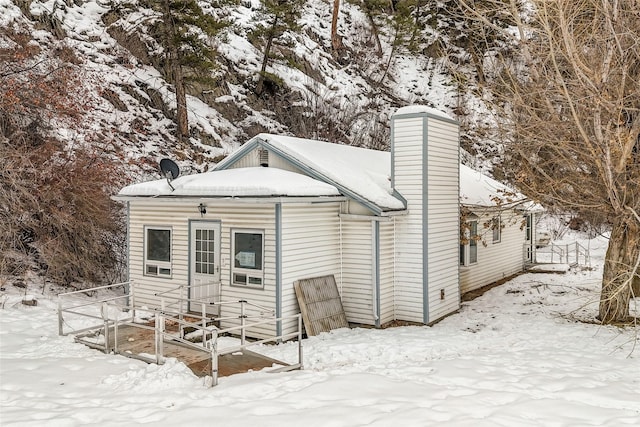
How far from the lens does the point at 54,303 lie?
1257 centimetres

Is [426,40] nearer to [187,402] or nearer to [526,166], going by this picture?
[526,166]

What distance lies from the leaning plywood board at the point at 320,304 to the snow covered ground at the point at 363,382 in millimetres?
332

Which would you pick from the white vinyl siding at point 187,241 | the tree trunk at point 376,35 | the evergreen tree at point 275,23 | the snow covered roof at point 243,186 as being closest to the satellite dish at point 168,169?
the snow covered roof at point 243,186

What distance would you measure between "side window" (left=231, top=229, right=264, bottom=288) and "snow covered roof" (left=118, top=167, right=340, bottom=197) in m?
1.00

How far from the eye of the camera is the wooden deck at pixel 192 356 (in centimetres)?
830

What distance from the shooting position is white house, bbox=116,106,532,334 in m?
10.9

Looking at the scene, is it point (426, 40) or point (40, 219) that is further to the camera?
point (426, 40)

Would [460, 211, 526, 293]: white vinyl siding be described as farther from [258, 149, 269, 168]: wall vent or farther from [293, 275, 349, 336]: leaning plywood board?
[258, 149, 269, 168]: wall vent

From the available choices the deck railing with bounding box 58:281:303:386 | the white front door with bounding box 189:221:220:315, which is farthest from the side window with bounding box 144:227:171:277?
the white front door with bounding box 189:221:220:315

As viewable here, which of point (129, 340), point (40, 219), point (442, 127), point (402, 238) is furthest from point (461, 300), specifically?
point (40, 219)

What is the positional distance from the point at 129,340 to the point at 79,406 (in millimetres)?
3733

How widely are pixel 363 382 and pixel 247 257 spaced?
478 cm

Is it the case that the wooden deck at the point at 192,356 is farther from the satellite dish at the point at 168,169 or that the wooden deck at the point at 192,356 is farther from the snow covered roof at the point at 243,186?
the satellite dish at the point at 168,169

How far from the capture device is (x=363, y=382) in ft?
24.0
